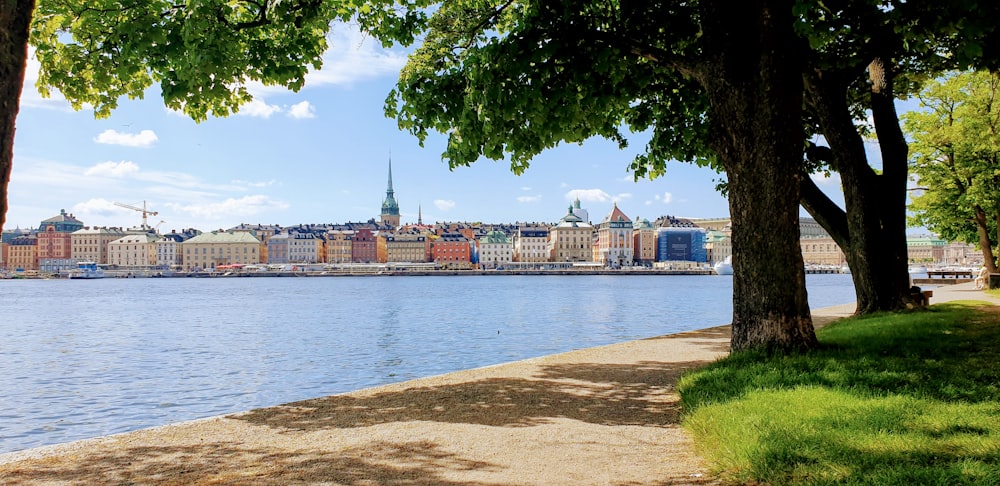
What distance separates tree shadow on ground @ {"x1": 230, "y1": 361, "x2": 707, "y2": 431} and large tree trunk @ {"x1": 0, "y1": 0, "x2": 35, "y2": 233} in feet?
11.5

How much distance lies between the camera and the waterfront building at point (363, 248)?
189m

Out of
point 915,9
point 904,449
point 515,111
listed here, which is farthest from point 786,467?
point 915,9

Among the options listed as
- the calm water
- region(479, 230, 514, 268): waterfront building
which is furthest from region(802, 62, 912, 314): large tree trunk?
region(479, 230, 514, 268): waterfront building

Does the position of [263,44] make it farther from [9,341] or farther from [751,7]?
[9,341]

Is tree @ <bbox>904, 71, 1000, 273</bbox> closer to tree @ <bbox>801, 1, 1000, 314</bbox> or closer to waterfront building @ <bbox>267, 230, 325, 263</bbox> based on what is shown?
tree @ <bbox>801, 1, 1000, 314</bbox>

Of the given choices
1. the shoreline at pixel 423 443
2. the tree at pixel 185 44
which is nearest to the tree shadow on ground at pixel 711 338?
the shoreline at pixel 423 443

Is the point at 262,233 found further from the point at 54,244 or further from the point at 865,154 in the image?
the point at 865,154

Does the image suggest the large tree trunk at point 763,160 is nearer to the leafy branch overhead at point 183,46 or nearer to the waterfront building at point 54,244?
the leafy branch overhead at point 183,46

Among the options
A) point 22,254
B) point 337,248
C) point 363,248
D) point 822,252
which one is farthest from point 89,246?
point 822,252

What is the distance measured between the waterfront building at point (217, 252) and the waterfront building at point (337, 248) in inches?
678

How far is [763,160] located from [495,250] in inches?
7018

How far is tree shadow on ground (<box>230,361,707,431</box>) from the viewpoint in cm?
705

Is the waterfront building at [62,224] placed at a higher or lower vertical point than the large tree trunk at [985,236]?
higher

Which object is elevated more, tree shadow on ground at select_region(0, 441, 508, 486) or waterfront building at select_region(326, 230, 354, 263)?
waterfront building at select_region(326, 230, 354, 263)
